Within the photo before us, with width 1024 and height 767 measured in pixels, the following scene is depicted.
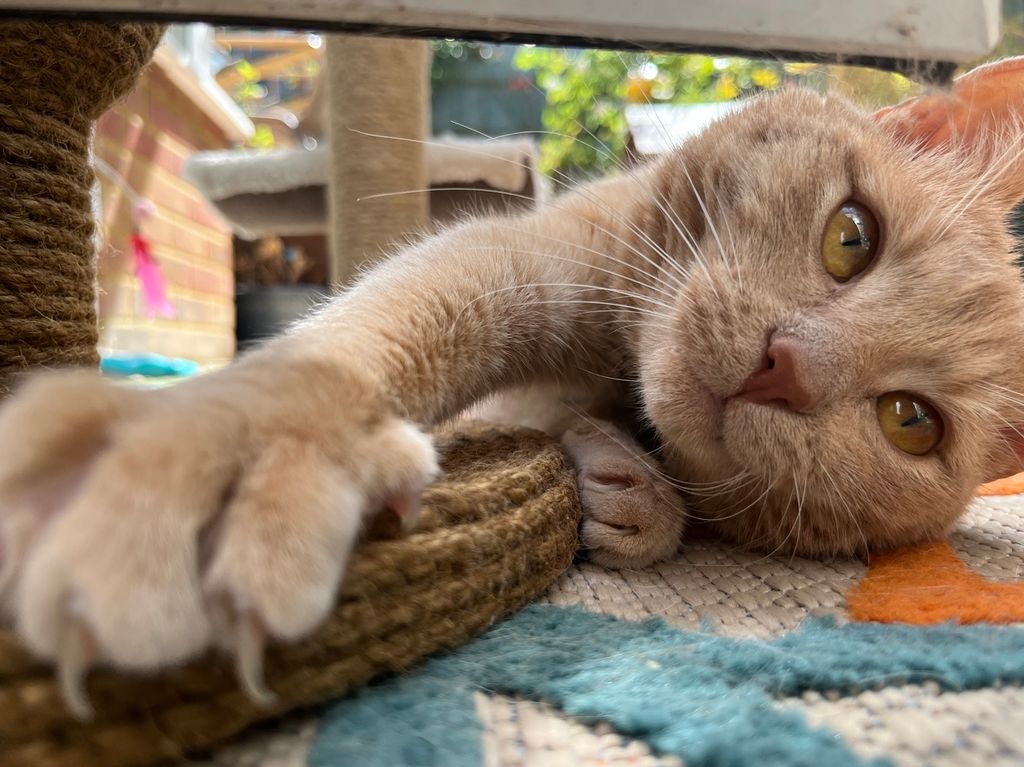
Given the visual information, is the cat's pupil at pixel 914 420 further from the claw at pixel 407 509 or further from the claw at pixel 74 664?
the claw at pixel 74 664

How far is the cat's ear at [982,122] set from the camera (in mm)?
1087

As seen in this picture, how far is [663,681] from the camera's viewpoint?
2.05ft

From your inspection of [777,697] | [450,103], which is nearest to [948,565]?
[777,697]

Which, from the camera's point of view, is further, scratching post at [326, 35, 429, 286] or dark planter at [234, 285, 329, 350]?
dark planter at [234, 285, 329, 350]

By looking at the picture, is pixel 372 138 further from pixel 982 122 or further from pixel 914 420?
pixel 914 420

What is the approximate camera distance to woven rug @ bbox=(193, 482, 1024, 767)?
53 cm

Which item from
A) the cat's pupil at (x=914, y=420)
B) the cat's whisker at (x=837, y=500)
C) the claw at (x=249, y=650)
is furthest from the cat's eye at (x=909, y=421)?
the claw at (x=249, y=650)

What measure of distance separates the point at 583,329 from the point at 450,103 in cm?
511

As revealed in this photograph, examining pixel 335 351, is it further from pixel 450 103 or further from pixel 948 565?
pixel 450 103

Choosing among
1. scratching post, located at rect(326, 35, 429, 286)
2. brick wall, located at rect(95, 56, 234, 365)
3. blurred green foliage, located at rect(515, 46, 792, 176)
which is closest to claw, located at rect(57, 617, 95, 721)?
scratching post, located at rect(326, 35, 429, 286)

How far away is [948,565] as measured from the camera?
3.21 ft

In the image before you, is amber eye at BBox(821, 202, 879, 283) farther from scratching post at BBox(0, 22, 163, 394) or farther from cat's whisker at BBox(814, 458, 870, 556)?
scratching post at BBox(0, 22, 163, 394)

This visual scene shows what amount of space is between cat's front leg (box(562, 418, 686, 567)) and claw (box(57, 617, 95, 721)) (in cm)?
63

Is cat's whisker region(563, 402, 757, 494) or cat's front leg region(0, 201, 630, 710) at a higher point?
cat's front leg region(0, 201, 630, 710)
